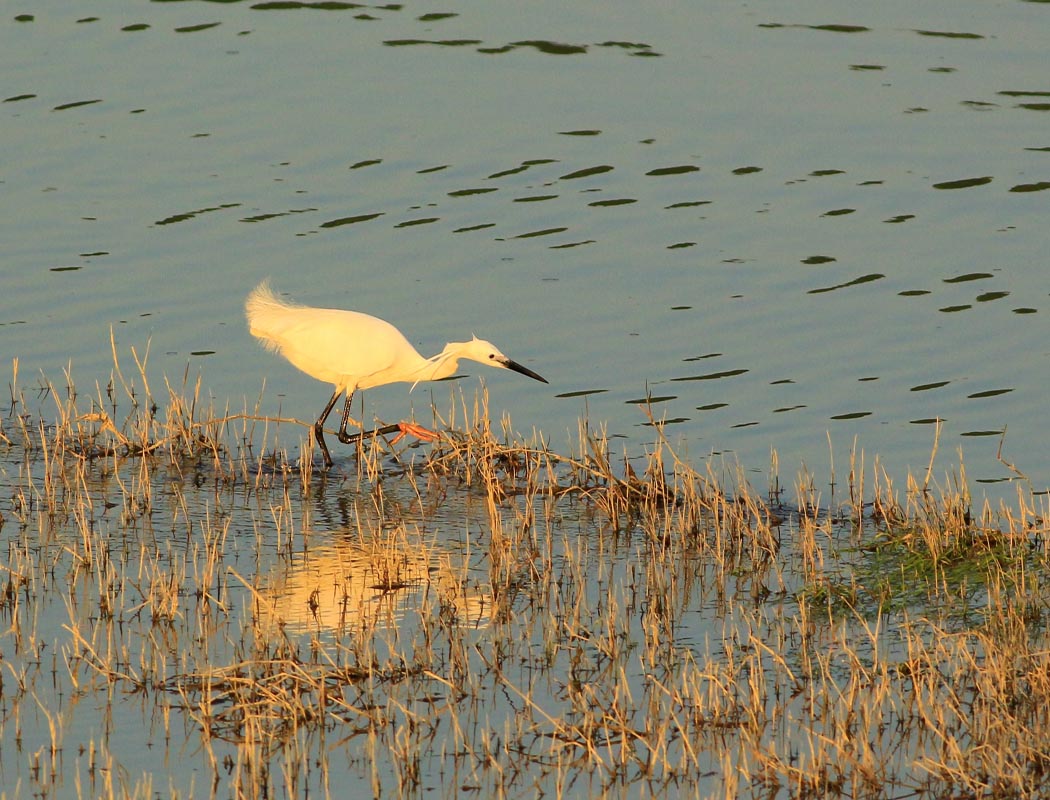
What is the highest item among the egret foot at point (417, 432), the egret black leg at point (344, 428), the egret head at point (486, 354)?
the egret head at point (486, 354)

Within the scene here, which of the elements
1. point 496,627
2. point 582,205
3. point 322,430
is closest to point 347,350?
point 322,430

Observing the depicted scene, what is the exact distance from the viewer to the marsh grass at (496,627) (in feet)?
19.6

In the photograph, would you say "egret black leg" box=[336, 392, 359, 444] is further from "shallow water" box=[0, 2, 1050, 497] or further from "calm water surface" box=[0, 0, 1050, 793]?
"shallow water" box=[0, 2, 1050, 497]

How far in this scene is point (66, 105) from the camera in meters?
18.1

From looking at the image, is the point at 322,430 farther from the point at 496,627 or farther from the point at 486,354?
the point at 496,627

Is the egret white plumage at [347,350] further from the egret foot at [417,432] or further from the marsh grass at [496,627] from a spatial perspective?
the marsh grass at [496,627]

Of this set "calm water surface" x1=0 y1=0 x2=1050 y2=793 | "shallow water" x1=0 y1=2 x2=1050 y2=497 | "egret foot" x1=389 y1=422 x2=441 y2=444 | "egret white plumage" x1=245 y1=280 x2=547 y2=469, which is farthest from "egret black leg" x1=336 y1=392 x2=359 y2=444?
"shallow water" x1=0 y1=2 x2=1050 y2=497

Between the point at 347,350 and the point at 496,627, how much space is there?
411 centimetres

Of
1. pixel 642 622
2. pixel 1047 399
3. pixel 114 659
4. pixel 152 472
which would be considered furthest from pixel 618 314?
pixel 114 659

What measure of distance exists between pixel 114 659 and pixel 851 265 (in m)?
8.87

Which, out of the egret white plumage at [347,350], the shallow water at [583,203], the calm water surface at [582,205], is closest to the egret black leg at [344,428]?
the egret white plumage at [347,350]

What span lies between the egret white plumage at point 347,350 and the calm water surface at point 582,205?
0.87 meters

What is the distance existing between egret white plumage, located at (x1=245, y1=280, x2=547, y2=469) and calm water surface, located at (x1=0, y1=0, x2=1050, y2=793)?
2.86 ft

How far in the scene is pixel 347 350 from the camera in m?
11.2
